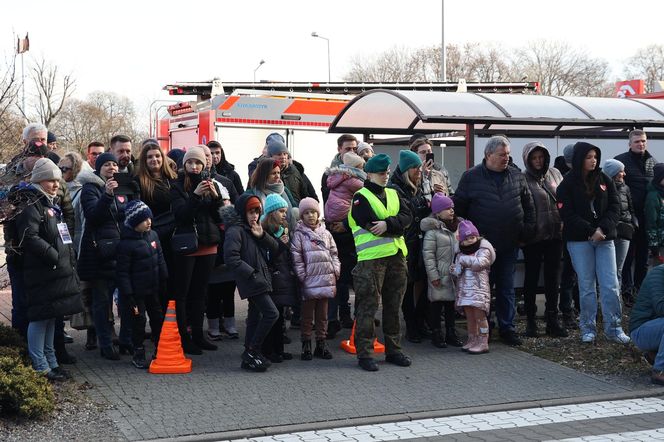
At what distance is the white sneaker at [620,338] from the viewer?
857 centimetres

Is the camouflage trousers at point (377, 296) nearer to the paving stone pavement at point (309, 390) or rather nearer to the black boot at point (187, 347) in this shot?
the paving stone pavement at point (309, 390)

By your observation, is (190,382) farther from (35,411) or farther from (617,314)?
(617,314)

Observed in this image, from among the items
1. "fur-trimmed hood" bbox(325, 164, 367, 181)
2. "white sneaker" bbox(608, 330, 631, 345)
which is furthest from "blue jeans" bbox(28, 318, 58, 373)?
"white sneaker" bbox(608, 330, 631, 345)

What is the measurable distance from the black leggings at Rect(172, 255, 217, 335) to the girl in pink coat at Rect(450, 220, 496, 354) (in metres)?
2.45

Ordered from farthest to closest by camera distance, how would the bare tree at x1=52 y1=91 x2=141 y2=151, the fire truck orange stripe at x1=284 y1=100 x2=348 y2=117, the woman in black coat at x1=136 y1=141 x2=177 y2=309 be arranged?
the bare tree at x1=52 y1=91 x2=141 y2=151, the fire truck orange stripe at x1=284 y1=100 x2=348 y2=117, the woman in black coat at x1=136 y1=141 x2=177 y2=309

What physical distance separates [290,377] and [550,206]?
11.5 ft

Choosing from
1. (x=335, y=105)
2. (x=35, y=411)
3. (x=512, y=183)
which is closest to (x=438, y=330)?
(x=512, y=183)

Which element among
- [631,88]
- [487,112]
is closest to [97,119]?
[631,88]

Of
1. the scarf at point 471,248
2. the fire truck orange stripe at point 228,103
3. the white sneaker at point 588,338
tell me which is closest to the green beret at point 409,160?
the scarf at point 471,248

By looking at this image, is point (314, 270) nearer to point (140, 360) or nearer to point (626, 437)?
point (140, 360)

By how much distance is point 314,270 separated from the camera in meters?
7.84

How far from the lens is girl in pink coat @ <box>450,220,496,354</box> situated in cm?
825

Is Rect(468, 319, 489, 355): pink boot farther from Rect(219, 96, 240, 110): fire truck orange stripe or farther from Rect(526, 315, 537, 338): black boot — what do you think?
Rect(219, 96, 240, 110): fire truck orange stripe

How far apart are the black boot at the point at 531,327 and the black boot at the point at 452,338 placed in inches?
34.0
